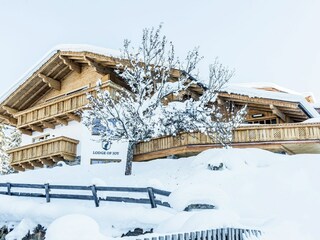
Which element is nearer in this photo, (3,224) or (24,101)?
(3,224)

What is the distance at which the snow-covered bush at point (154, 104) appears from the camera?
16.9 metres

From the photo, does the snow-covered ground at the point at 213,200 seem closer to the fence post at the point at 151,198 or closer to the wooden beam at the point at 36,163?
the fence post at the point at 151,198

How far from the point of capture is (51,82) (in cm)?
2455

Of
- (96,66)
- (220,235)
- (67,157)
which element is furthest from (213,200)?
(96,66)

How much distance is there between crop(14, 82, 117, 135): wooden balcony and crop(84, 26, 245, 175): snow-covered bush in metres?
2.79

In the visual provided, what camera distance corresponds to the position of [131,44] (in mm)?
18938

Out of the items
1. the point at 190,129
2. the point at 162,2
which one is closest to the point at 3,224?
the point at 190,129

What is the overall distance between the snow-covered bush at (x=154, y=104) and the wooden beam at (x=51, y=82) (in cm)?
688

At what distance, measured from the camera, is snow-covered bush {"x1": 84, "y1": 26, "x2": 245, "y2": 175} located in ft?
55.5

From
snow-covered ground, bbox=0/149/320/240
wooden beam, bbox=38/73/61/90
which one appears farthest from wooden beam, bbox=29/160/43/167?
wooden beam, bbox=38/73/61/90

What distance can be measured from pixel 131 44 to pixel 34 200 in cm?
Answer: 861

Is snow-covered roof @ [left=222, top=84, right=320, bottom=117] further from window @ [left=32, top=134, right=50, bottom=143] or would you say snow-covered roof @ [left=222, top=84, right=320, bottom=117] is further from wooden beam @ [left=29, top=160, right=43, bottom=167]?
wooden beam @ [left=29, top=160, right=43, bottom=167]

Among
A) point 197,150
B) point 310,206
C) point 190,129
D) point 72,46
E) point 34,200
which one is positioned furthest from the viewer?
point 72,46

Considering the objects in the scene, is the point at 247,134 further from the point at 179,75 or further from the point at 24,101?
the point at 24,101
